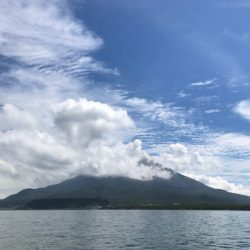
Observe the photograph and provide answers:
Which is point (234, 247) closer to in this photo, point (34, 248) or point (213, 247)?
point (213, 247)

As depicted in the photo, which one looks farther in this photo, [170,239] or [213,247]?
[170,239]

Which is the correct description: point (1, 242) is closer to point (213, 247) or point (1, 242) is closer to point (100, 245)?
point (100, 245)

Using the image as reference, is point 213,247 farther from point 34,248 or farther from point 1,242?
point 1,242

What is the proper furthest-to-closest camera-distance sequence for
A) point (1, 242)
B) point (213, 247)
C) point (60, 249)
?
point (1, 242) < point (213, 247) < point (60, 249)

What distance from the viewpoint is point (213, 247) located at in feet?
297

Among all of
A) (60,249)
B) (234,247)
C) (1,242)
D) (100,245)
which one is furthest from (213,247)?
(1,242)

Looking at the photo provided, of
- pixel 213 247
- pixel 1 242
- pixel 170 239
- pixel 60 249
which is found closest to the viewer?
pixel 60 249

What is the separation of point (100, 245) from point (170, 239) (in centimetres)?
2161

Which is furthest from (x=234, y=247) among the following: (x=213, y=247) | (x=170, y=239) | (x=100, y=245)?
(x=100, y=245)

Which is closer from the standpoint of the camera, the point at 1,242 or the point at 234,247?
the point at 234,247

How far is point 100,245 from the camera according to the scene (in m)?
92.0

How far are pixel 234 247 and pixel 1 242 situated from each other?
4952 centimetres

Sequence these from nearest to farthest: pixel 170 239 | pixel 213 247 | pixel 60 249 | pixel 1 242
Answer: pixel 60 249 → pixel 213 247 → pixel 1 242 → pixel 170 239

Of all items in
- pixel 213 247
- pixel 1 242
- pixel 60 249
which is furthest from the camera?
pixel 1 242
